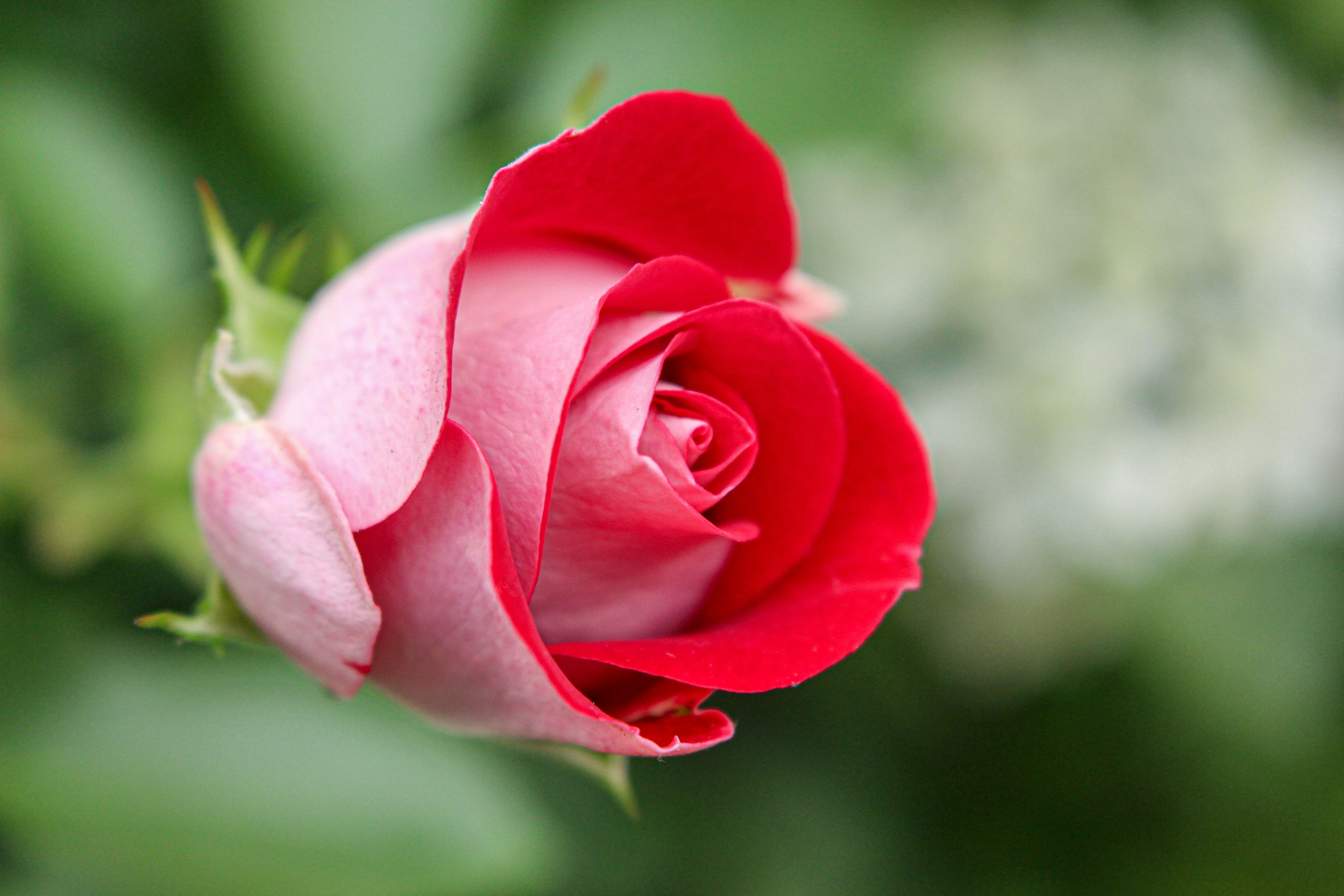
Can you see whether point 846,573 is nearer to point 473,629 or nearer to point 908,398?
point 473,629

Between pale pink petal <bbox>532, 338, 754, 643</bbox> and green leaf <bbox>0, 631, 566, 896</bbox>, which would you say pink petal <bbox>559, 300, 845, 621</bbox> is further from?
green leaf <bbox>0, 631, 566, 896</bbox>

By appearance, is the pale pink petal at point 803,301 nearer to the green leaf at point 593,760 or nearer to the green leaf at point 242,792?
the green leaf at point 593,760

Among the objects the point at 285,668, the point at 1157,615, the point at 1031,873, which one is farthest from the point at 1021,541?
the point at 285,668

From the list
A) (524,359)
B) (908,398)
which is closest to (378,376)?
(524,359)

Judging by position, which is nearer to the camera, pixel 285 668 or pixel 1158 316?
pixel 285 668

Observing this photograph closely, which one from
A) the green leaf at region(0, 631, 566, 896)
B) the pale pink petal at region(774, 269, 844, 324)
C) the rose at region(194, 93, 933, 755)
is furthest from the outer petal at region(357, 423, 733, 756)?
the green leaf at region(0, 631, 566, 896)

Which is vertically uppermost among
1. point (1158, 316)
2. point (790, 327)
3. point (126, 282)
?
point (1158, 316)

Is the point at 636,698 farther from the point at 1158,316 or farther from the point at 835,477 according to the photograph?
the point at 1158,316
